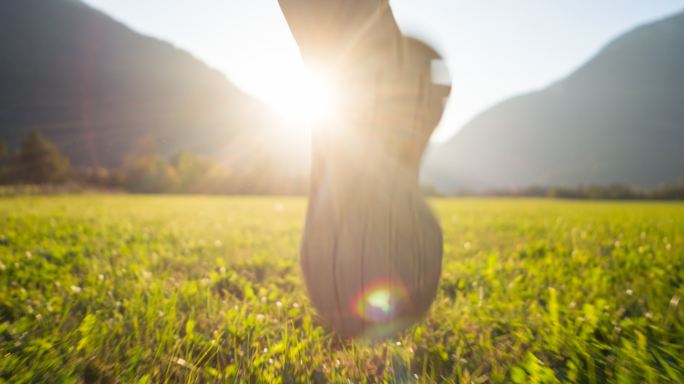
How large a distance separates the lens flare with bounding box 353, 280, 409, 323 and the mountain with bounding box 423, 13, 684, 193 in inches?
4589

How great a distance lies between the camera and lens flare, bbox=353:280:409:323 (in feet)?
3.80

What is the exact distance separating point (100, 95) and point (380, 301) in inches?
4694

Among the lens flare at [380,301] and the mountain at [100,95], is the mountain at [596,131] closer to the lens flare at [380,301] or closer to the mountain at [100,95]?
the mountain at [100,95]

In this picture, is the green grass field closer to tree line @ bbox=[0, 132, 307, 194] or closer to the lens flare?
the lens flare

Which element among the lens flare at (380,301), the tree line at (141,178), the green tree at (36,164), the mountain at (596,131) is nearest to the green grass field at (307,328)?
the lens flare at (380,301)

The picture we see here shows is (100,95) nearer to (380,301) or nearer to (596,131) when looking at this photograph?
(380,301)

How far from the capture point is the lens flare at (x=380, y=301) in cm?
116

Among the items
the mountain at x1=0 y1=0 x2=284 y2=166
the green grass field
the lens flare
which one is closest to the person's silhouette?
the lens flare

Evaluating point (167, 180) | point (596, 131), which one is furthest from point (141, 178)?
point (596, 131)

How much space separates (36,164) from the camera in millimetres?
37094

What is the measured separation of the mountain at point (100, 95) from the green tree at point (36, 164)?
25.4 metres

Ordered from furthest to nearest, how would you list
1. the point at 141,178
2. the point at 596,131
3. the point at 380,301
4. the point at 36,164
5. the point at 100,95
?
1. the point at 596,131
2. the point at 100,95
3. the point at 141,178
4. the point at 36,164
5. the point at 380,301

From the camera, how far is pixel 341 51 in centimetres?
124

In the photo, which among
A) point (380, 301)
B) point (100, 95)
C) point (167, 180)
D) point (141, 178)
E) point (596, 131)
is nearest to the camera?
point (380, 301)
